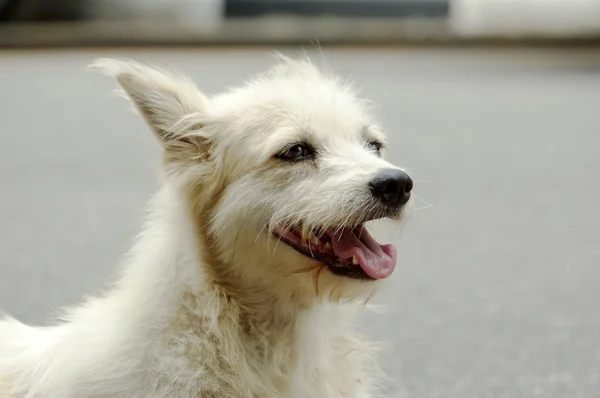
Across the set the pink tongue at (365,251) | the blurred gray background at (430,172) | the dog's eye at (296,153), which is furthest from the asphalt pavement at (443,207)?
the dog's eye at (296,153)

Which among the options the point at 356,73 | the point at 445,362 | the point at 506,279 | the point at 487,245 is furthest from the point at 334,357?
the point at 356,73

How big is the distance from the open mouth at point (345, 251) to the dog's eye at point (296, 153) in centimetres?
16

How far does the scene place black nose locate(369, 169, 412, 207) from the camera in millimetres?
1788

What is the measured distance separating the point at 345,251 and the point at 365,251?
0.14 feet

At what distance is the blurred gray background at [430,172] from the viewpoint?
3.05 metres

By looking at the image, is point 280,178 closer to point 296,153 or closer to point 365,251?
point 296,153

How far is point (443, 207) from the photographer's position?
4777 mm

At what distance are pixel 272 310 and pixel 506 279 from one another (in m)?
1.99

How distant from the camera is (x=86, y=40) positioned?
1020cm

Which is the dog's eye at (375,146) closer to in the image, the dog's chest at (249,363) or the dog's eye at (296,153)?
the dog's eye at (296,153)

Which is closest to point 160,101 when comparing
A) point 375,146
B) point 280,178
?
point 280,178

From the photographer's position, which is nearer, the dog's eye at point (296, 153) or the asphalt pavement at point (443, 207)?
the dog's eye at point (296, 153)

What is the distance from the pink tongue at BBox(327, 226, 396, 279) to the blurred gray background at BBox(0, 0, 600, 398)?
0.41ft

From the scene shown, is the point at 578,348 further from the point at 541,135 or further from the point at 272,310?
the point at 541,135
